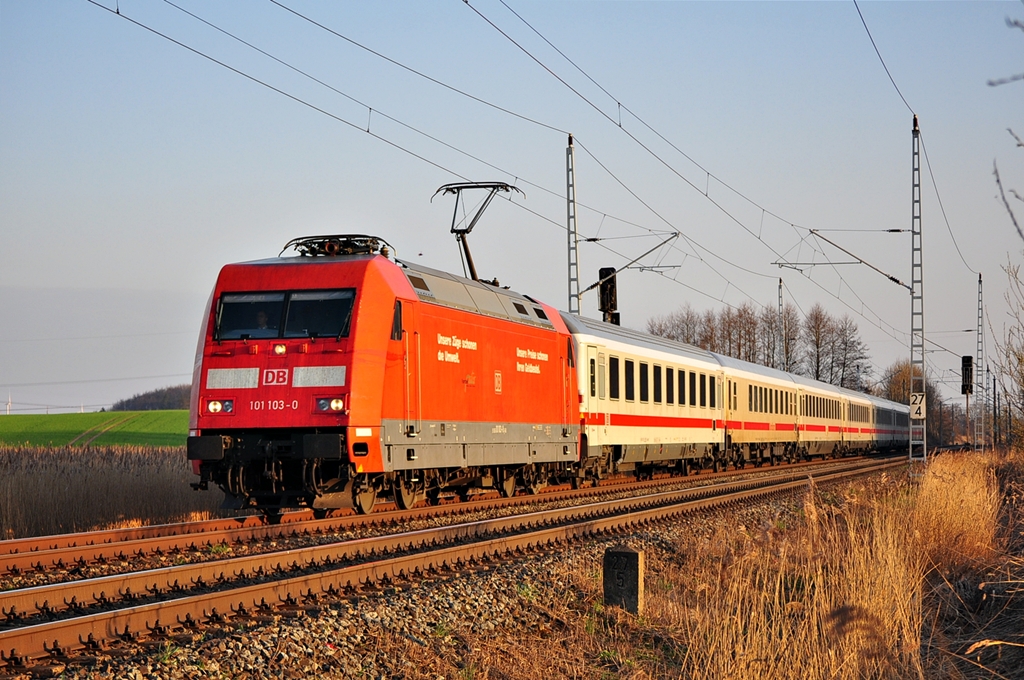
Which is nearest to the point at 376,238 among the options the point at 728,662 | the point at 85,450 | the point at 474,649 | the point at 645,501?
the point at 645,501

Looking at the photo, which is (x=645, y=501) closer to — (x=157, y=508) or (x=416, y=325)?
(x=416, y=325)

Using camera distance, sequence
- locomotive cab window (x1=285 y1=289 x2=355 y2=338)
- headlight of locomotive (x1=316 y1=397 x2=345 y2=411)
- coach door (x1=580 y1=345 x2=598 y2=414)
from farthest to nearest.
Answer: coach door (x1=580 y1=345 x2=598 y2=414)
locomotive cab window (x1=285 y1=289 x2=355 y2=338)
headlight of locomotive (x1=316 y1=397 x2=345 y2=411)

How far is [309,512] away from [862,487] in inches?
425

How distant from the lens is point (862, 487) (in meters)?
20.5

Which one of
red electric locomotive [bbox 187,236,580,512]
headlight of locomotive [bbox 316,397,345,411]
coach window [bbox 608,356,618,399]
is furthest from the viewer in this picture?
coach window [bbox 608,356,618,399]

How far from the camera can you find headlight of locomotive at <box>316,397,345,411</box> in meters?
13.3

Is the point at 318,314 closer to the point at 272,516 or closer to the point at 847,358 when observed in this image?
the point at 272,516

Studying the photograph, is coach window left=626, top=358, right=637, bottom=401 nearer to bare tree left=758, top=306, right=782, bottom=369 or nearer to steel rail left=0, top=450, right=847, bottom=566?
steel rail left=0, top=450, right=847, bottom=566

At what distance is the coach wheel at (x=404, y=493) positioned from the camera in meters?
15.6

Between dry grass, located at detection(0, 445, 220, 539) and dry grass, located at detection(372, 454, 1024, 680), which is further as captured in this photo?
dry grass, located at detection(0, 445, 220, 539)

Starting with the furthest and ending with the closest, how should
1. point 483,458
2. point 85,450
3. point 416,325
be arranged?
1. point 85,450
2. point 483,458
3. point 416,325

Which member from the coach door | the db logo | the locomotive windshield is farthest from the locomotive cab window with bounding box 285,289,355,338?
the coach door

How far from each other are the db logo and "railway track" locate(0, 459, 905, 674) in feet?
8.92

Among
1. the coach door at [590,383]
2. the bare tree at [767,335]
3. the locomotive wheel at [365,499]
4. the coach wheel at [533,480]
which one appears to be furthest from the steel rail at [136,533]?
the bare tree at [767,335]
